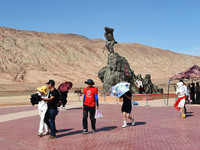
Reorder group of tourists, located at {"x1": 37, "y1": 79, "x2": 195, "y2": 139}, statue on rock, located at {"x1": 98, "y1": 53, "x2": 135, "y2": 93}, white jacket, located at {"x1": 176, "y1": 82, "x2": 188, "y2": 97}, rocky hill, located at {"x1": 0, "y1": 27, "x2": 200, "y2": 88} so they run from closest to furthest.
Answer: group of tourists, located at {"x1": 37, "y1": 79, "x2": 195, "y2": 139}
white jacket, located at {"x1": 176, "y1": 82, "x2": 188, "y2": 97}
statue on rock, located at {"x1": 98, "y1": 53, "x2": 135, "y2": 93}
rocky hill, located at {"x1": 0, "y1": 27, "x2": 200, "y2": 88}

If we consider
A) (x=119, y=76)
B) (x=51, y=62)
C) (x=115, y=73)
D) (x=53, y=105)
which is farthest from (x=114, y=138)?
(x=51, y=62)

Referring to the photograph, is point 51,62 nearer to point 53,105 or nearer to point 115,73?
point 115,73

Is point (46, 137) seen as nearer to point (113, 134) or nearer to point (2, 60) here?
point (113, 134)

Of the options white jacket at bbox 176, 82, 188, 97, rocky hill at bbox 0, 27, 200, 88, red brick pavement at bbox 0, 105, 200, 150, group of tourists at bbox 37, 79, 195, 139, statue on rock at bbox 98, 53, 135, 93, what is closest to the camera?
red brick pavement at bbox 0, 105, 200, 150

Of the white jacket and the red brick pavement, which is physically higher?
the white jacket

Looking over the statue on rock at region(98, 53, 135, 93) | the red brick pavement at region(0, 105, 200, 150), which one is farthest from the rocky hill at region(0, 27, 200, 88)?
the red brick pavement at region(0, 105, 200, 150)

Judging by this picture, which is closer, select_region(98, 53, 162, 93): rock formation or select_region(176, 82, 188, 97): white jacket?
select_region(176, 82, 188, 97): white jacket

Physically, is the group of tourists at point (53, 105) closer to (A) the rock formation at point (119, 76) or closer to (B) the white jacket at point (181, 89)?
(B) the white jacket at point (181, 89)

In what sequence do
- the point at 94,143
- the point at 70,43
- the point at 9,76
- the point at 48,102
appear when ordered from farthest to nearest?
the point at 70,43
the point at 9,76
the point at 48,102
the point at 94,143

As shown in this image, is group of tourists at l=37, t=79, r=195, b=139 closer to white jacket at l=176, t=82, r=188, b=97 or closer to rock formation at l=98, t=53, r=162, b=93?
white jacket at l=176, t=82, r=188, b=97

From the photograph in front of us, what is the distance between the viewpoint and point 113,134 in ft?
27.4

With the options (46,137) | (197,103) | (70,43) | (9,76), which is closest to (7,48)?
(9,76)

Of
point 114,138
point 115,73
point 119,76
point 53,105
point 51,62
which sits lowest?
point 114,138

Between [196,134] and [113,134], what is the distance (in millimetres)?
2576
